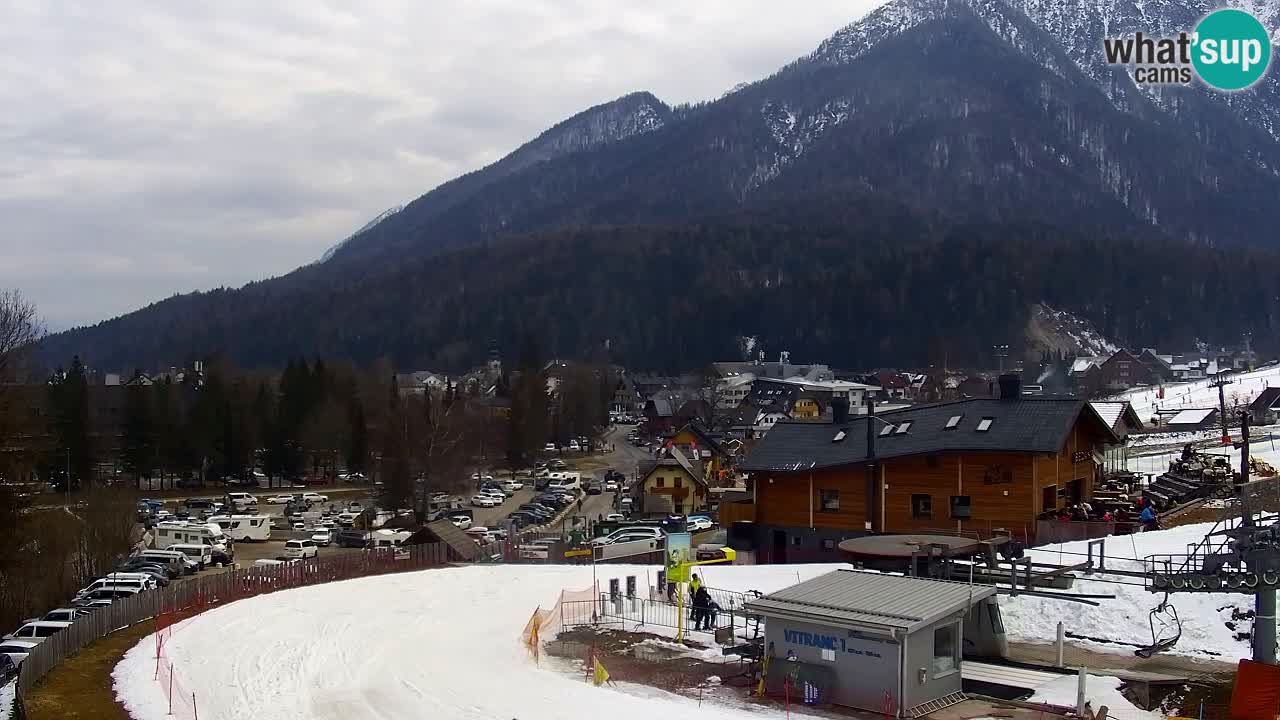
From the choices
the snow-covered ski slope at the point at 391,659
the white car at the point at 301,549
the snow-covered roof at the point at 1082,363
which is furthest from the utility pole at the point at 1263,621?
the snow-covered roof at the point at 1082,363

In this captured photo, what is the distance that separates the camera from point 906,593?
22766 millimetres

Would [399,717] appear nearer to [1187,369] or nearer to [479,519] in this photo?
[479,519]

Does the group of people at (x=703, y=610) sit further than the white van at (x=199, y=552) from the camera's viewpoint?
No

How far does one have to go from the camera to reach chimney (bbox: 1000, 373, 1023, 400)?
3844 cm

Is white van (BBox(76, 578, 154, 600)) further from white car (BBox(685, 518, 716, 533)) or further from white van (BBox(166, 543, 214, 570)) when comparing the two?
white car (BBox(685, 518, 716, 533))

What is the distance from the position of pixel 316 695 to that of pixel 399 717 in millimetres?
2735

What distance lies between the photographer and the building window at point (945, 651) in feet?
70.7

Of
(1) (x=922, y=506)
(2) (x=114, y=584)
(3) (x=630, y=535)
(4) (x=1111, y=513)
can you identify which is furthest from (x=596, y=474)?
(4) (x=1111, y=513)

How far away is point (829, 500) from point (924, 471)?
3.81 m

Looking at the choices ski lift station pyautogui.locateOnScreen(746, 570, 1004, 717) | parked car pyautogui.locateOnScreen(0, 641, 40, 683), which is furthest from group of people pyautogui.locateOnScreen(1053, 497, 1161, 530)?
parked car pyautogui.locateOnScreen(0, 641, 40, 683)

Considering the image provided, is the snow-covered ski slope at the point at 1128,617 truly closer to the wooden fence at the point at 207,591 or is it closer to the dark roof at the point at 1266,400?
the wooden fence at the point at 207,591

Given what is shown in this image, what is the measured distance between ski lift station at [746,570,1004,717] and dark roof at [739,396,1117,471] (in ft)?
46.2

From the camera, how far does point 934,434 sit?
126 feet

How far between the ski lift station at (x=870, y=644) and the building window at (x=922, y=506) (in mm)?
14587
